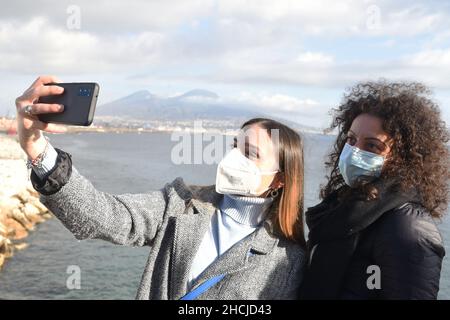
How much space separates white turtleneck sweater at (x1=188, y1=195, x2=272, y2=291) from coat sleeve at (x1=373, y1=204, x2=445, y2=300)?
834 millimetres

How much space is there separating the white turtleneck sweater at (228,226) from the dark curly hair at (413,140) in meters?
0.56

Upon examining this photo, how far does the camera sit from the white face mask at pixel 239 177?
9.80 feet

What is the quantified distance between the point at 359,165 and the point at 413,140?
32 centimetres

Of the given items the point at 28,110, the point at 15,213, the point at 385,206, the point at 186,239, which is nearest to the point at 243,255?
the point at 186,239

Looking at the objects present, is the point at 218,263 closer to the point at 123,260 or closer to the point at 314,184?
the point at 123,260

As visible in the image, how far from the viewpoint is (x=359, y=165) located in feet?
8.82

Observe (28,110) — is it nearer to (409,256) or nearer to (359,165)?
(359,165)

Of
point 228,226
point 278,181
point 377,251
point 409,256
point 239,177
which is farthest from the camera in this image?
point 278,181

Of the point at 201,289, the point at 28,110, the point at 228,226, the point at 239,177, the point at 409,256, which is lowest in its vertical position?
the point at 201,289

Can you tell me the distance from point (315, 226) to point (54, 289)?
15023 millimetres

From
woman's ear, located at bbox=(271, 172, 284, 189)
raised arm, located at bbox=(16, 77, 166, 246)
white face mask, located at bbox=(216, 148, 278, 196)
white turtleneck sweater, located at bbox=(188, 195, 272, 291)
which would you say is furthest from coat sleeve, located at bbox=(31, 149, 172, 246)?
woman's ear, located at bbox=(271, 172, 284, 189)

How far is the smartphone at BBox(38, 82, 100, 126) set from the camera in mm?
2123

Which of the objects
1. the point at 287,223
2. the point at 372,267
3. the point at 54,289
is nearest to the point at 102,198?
the point at 287,223

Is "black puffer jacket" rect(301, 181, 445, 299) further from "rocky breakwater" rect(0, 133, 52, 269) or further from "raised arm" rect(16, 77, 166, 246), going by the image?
"rocky breakwater" rect(0, 133, 52, 269)
